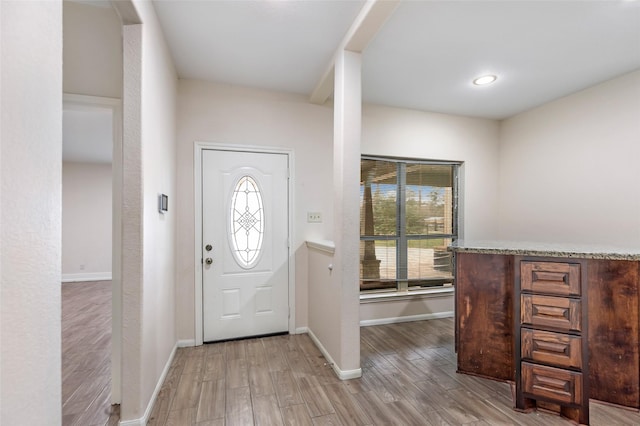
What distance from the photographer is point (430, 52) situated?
248 centimetres

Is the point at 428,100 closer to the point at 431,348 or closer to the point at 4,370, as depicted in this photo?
the point at 431,348

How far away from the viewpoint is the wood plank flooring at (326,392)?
6.03 ft

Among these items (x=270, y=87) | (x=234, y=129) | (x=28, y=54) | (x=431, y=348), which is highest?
(x=270, y=87)

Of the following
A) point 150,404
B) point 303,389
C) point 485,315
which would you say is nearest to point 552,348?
point 485,315

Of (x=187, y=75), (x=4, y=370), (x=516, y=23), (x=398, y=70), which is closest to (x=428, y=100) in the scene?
(x=398, y=70)

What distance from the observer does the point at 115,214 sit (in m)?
1.90

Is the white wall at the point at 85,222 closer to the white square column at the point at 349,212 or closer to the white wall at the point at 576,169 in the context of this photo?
the white square column at the point at 349,212

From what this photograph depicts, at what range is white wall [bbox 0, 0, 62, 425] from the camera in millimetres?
631

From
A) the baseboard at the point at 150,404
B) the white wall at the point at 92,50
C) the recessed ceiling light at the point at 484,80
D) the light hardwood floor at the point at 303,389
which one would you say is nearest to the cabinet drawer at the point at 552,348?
the light hardwood floor at the point at 303,389

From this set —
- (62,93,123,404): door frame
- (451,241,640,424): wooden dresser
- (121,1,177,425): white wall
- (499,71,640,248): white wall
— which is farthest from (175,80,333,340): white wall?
(499,71,640,248): white wall

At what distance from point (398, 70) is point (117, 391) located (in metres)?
3.45

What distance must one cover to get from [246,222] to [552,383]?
9.12ft

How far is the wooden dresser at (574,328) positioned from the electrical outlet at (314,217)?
1.78 meters

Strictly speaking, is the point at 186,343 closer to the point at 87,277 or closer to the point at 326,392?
the point at 326,392
